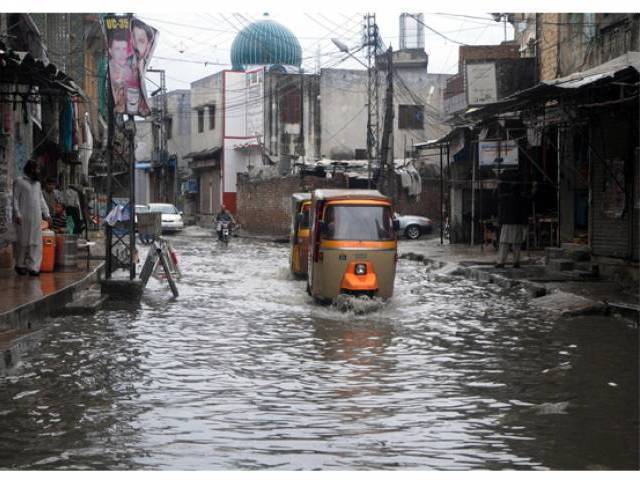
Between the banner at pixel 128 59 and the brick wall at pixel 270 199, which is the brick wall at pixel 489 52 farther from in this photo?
the banner at pixel 128 59

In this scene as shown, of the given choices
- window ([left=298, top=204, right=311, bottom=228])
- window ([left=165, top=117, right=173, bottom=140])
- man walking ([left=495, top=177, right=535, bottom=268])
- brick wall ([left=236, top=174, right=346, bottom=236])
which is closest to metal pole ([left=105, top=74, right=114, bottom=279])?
window ([left=298, top=204, right=311, bottom=228])

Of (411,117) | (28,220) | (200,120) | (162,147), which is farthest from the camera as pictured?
(162,147)

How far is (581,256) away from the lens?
61.0ft

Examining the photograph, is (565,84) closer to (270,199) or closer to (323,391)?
(323,391)

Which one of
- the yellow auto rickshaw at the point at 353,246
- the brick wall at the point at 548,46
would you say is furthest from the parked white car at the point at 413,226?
the yellow auto rickshaw at the point at 353,246

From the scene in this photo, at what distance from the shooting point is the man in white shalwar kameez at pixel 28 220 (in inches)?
589

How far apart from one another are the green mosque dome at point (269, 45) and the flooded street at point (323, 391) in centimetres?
4072

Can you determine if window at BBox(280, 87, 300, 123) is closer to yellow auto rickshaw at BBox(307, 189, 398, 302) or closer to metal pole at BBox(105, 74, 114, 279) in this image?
metal pole at BBox(105, 74, 114, 279)

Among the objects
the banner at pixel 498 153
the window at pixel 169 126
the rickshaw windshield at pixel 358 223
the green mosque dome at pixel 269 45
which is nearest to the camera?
the rickshaw windshield at pixel 358 223

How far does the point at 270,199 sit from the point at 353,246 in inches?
1286

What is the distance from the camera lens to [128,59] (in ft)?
46.4

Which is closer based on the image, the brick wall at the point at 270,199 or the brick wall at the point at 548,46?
the brick wall at the point at 548,46

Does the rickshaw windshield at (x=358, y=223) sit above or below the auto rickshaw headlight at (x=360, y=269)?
above

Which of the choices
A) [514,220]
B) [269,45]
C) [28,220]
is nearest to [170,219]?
[269,45]
